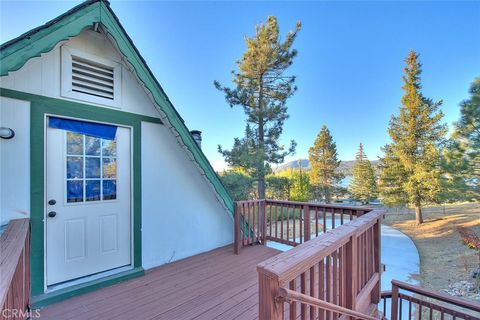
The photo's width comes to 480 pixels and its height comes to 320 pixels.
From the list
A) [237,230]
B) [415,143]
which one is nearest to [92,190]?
[237,230]

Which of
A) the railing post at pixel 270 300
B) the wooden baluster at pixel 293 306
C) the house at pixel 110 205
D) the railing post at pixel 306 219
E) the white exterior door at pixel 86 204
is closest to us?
the railing post at pixel 270 300

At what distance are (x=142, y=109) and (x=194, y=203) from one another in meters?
1.83

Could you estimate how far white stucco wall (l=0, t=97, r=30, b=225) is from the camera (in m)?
2.17

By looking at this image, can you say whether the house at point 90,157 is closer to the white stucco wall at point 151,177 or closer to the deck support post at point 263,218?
the white stucco wall at point 151,177

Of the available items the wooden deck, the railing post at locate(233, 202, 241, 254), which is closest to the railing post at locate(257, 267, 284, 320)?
the wooden deck

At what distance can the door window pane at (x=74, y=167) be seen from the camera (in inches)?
104

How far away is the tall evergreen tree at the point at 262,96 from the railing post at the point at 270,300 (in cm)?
808

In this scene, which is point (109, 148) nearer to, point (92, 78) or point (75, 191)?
point (75, 191)

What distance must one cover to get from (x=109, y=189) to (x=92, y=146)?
632 millimetres

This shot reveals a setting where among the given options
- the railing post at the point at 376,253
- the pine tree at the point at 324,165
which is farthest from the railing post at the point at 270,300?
the pine tree at the point at 324,165

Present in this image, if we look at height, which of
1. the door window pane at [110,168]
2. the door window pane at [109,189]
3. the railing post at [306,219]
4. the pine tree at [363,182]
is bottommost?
the pine tree at [363,182]

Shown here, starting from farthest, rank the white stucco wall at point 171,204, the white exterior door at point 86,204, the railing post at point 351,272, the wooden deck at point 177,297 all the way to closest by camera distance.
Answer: the white stucco wall at point 171,204 < the white exterior door at point 86,204 < the wooden deck at point 177,297 < the railing post at point 351,272

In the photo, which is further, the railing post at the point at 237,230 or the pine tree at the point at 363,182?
the pine tree at the point at 363,182

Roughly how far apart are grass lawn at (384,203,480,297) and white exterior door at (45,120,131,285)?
26.8ft
